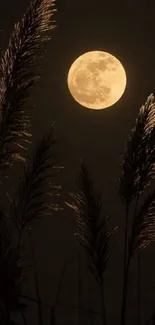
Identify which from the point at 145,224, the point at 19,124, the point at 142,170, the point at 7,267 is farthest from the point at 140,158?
the point at 7,267

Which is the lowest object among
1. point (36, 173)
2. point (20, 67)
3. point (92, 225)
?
point (92, 225)

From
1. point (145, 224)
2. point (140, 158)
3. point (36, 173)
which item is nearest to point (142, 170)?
point (140, 158)

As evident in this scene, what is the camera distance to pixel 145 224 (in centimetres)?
109

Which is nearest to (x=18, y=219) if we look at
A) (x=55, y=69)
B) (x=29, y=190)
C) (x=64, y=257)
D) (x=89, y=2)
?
(x=29, y=190)

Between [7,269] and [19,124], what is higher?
[19,124]

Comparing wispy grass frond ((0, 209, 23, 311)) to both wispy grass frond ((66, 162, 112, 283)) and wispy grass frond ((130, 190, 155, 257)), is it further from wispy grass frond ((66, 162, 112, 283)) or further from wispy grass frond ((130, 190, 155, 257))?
wispy grass frond ((130, 190, 155, 257))

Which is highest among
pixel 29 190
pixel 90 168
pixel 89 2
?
pixel 89 2

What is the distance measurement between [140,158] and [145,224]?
162 millimetres

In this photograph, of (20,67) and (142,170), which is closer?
(20,67)

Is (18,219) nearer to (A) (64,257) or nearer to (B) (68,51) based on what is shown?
(A) (64,257)

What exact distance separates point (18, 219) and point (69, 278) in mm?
1045

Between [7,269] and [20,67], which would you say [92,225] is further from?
[20,67]

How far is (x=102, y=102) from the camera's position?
80.2 inches

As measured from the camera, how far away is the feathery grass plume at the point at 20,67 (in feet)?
3.15
